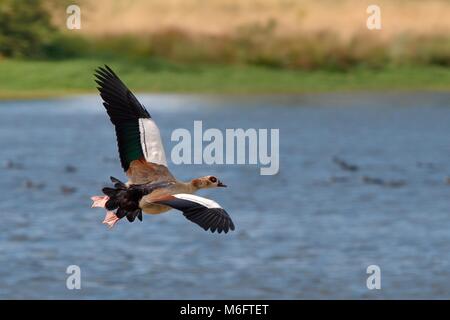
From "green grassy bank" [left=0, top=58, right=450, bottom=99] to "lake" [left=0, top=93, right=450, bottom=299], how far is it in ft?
11.9

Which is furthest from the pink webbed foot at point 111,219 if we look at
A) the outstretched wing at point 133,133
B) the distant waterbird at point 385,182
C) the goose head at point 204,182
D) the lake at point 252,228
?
the distant waterbird at point 385,182

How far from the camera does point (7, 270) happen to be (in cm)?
4356

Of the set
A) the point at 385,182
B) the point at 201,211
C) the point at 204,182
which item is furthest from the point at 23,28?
the point at 201,211

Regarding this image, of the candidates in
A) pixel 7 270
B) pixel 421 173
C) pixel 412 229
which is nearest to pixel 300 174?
pixel 421 173

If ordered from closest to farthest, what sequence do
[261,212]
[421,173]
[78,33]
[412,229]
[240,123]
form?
[412,229], [261,212], [78,33], [421,173], [240,123]

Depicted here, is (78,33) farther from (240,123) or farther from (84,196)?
(240,123)

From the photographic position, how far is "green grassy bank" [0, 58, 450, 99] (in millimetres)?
71375

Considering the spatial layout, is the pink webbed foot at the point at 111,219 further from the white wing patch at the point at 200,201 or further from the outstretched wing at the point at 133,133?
the white wing patch at the point at 200,201

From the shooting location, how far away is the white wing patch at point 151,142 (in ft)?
31.4

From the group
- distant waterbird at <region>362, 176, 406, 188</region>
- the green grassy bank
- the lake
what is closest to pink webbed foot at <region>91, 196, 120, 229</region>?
the lake

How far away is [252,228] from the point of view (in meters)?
52.2
